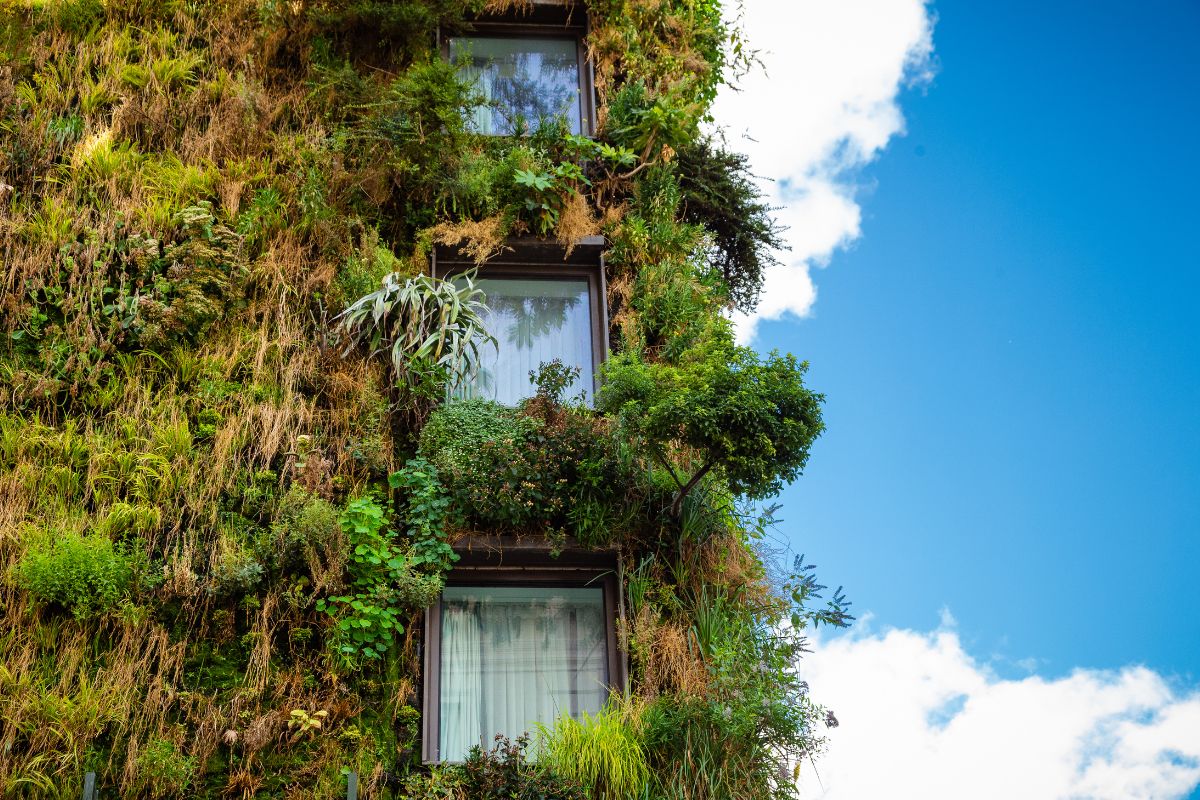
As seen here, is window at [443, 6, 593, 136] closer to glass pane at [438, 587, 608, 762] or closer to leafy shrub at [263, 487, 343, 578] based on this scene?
leafy shrub at [263, 487, 343, 578]

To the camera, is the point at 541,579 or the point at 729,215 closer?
the point at 541,579

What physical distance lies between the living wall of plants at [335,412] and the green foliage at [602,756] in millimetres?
28

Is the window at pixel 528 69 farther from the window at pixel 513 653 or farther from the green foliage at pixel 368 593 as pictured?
the window at pixel 513 653

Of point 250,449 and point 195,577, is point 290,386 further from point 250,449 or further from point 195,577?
point 195,577

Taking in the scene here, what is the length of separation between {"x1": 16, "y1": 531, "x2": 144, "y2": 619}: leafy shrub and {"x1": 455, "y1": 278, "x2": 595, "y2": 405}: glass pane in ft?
10.4

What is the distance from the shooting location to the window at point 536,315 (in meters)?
10.8

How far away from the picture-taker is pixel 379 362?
10305 millimetres

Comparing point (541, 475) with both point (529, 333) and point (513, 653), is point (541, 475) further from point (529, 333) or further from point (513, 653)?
point (529, 333)

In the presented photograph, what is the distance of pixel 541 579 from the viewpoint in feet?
31.6

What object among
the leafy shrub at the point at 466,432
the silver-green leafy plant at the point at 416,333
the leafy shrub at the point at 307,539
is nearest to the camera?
the leafy shrub at the point at 307,539

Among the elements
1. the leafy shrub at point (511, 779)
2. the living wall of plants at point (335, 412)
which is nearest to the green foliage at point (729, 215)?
the living wall of plants at point (335, 412)

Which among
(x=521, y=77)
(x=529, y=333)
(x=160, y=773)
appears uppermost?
(x=521, y=77)

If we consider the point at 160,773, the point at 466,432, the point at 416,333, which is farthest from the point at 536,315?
the point at 160,773

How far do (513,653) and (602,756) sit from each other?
1.50 metres
